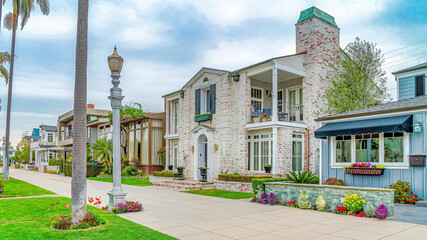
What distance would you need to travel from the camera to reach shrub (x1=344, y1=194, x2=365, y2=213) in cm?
915

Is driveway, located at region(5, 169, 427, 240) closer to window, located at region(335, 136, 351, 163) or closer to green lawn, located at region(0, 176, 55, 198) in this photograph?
window, located at region(335, 136, 351, 163)

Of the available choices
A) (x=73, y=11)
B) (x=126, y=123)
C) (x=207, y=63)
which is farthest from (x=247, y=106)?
(x=126, y=123)

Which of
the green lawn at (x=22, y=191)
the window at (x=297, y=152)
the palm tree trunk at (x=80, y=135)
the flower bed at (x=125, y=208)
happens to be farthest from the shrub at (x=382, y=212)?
the green lawn at (x=22, y=191)

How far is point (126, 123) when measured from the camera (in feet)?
100

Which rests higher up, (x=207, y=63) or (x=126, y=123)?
(x=207, y=63)

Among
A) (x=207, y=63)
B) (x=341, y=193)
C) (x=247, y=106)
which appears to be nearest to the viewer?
(x=341, y=193)

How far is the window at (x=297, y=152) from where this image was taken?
1733 centimetres

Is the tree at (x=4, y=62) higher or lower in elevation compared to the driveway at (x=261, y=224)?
higher

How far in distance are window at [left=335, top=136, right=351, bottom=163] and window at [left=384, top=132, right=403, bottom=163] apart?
1.44 m

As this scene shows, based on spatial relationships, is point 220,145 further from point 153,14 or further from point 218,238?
point 218,238

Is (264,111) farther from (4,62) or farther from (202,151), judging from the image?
(4,62)

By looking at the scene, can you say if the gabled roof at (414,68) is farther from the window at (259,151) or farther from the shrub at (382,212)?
the shrub at (382,212)

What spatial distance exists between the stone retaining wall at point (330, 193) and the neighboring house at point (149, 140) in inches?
656

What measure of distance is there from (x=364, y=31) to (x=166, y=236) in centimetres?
1695
